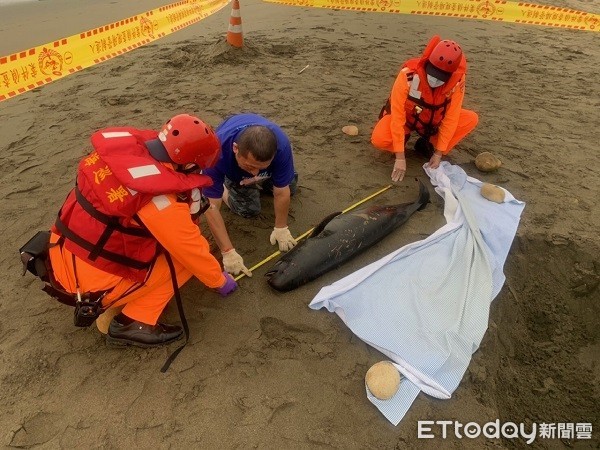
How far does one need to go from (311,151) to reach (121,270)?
240 centimetres

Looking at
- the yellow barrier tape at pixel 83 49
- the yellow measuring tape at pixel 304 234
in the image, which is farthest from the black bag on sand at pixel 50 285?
the yellow barrier tape at pixel 83 49

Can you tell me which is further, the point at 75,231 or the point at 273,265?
the point at 273,265

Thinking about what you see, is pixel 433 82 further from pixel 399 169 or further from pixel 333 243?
pixel 333 243

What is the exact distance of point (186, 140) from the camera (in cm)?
192

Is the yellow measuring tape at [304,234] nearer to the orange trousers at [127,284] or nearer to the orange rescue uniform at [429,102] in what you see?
the orange rescue uniform at [429,102]

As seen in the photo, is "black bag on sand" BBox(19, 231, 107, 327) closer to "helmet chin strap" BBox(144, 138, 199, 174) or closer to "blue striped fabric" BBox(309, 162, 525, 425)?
"helmet chin strap" BBox(144, 138, 199, 174)

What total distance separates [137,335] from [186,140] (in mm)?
1153

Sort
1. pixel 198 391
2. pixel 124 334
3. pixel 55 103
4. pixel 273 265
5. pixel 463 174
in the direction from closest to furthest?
pixel 198 391
pixel 124 334
pixel 273 265
pixel 463 174
pixel 55 103

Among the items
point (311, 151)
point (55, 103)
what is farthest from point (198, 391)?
point (55, 103)

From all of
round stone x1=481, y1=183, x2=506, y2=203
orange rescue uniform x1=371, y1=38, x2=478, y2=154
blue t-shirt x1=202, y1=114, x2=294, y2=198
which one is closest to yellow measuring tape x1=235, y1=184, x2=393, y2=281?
orange rescue uniform x1=371, y1=38, x2=478, y2=154

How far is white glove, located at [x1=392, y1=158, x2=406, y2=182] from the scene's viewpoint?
11.9ft

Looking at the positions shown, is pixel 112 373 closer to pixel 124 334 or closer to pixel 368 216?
pixel 124 334

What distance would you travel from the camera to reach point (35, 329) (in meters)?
2.43

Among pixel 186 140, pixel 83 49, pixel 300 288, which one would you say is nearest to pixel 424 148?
pixel 300 288
